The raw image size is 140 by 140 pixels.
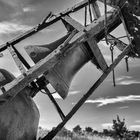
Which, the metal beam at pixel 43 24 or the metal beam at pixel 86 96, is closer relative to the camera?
the metal beam at pixel 86 96

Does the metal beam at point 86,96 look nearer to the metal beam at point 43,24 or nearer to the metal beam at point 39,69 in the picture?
the metal beam at point 39,69

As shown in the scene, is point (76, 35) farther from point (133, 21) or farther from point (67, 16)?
point (133, 21)

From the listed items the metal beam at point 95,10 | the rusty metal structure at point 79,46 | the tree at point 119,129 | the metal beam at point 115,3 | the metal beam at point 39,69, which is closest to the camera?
the metal beam at point 39,69

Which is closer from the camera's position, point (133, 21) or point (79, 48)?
point (79, 48)

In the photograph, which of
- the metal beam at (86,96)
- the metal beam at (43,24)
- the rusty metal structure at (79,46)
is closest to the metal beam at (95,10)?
the rusty metal structure at (79,46)

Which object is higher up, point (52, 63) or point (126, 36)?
point (126, 36)

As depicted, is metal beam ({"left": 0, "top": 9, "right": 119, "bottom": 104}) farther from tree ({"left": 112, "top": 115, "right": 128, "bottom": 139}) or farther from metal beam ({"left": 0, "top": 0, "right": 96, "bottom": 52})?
tree ({"left": 112, "top": 115, "right": 128, "bottom": 139})

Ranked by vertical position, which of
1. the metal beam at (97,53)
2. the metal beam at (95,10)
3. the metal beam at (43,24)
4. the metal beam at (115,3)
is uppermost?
the metal beam at (95,10)

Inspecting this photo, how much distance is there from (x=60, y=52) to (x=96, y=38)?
1.66 meters

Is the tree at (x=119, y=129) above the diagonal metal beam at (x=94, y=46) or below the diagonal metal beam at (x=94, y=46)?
above

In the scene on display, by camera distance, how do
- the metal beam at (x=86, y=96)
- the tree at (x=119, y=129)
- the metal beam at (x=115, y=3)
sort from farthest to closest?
the tree at (x=119, y=129) < the metal beam at (x=115, y=3) < the metal beam at (x=86, y=96)

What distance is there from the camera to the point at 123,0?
6.52 m

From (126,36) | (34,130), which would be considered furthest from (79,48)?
(34,130)

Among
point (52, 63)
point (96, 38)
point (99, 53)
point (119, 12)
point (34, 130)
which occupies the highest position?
point (119, 12)
